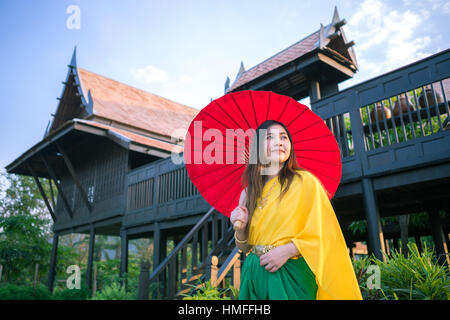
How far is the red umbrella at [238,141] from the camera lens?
2.10 meters

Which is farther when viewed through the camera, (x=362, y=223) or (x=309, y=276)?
(x=362, y=223)

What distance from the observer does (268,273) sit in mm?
1644

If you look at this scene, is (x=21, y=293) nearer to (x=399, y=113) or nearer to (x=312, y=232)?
(x=399, y=113)

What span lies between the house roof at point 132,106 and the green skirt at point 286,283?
12037 millimetres

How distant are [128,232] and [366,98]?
8.70 m

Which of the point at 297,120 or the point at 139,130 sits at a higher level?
the point at 139,130

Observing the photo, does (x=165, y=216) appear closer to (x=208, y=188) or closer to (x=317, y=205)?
(x=208, y=188)

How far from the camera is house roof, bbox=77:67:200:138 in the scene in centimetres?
1340

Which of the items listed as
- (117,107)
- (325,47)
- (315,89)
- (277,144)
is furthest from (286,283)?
(117,107)

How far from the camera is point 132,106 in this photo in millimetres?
14758

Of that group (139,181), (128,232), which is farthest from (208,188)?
(128,232)

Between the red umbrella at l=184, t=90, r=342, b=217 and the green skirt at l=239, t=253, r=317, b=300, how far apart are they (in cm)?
59

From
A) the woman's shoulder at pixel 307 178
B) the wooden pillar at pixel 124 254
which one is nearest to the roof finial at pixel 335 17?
the woman's shoulder at pixel 307 178
